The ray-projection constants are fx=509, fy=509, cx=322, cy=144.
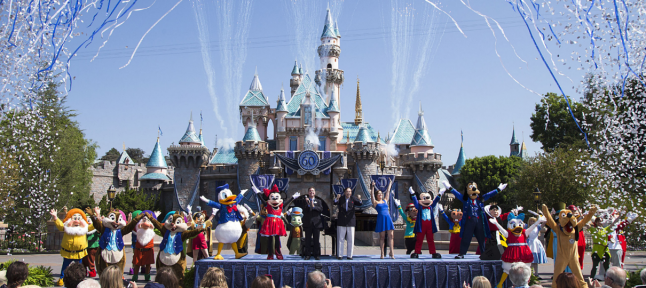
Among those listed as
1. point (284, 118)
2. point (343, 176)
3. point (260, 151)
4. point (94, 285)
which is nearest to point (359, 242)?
point (343, 176)

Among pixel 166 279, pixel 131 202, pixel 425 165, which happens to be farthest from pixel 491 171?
pixel 166 279

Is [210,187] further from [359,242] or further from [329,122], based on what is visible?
[359,242]

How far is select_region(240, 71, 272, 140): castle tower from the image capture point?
4766 centimetres

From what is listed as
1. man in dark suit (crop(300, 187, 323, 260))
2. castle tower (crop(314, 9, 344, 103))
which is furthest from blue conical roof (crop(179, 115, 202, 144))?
man in dark suit (crop(300, 187, 323, 260))

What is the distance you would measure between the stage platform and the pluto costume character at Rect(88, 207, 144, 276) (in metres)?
1.90

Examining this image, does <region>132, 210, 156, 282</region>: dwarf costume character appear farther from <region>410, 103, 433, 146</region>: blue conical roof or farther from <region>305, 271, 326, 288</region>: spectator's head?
<region>410, 103, 433, 146</region>: blue conical roof

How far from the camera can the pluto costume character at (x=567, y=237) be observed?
26.8 feet

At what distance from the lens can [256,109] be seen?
48.0m

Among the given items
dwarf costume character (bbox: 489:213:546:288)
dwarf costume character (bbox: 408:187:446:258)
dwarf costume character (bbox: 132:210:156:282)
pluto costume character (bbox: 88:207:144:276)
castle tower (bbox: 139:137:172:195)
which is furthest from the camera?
castle tower (bbox: 139:137:172:195)

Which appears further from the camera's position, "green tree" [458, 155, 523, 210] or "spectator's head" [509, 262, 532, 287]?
"green tree" [458, 155, 523, 210]

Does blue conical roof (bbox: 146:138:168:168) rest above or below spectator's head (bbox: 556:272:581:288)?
above

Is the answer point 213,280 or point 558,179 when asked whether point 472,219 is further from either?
point 558,179

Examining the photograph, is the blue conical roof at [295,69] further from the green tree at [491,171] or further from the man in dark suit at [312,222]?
the man in dark suit at [312,222]

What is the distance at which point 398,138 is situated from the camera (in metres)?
47.5
